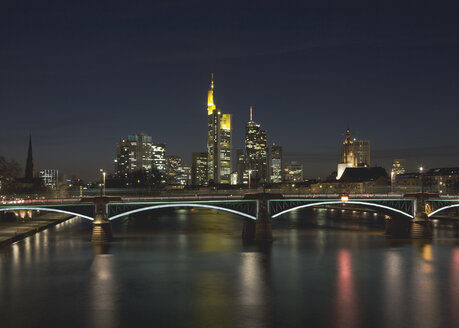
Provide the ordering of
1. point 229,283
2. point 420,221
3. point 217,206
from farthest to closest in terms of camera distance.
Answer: point 420,221, point 217,206, point 229,283

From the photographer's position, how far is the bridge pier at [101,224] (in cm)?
6769

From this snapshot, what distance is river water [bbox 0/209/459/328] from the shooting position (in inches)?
1436

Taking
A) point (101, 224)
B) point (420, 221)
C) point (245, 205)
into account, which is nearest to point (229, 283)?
point (245, 205)

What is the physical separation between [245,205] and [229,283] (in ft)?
89.1

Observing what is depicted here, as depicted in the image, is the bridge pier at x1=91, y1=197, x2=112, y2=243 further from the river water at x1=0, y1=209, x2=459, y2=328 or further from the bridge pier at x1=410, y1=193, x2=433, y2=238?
the bridge pier at x1=410, y1=193, x2=433, y2=238

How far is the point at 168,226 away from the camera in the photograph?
102875 millimetres

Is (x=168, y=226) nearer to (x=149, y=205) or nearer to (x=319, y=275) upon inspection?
(x=149, y=205)

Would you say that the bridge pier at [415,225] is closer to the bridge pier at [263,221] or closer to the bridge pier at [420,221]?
the bridge pier at [420,221]

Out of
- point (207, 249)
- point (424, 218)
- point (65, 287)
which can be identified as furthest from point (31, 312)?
point (424, 218)

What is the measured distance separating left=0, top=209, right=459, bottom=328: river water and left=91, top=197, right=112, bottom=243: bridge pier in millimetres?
1784

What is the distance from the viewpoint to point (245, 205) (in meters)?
73.4

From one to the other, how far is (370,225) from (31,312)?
262 feet

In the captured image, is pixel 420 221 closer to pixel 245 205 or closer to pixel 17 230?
pixel 245 205

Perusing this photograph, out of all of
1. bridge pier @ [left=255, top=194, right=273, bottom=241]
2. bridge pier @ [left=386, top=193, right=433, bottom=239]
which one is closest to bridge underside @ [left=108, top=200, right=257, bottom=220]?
bridge pier @ [left=255, top=194, right=273, bottom=241]
